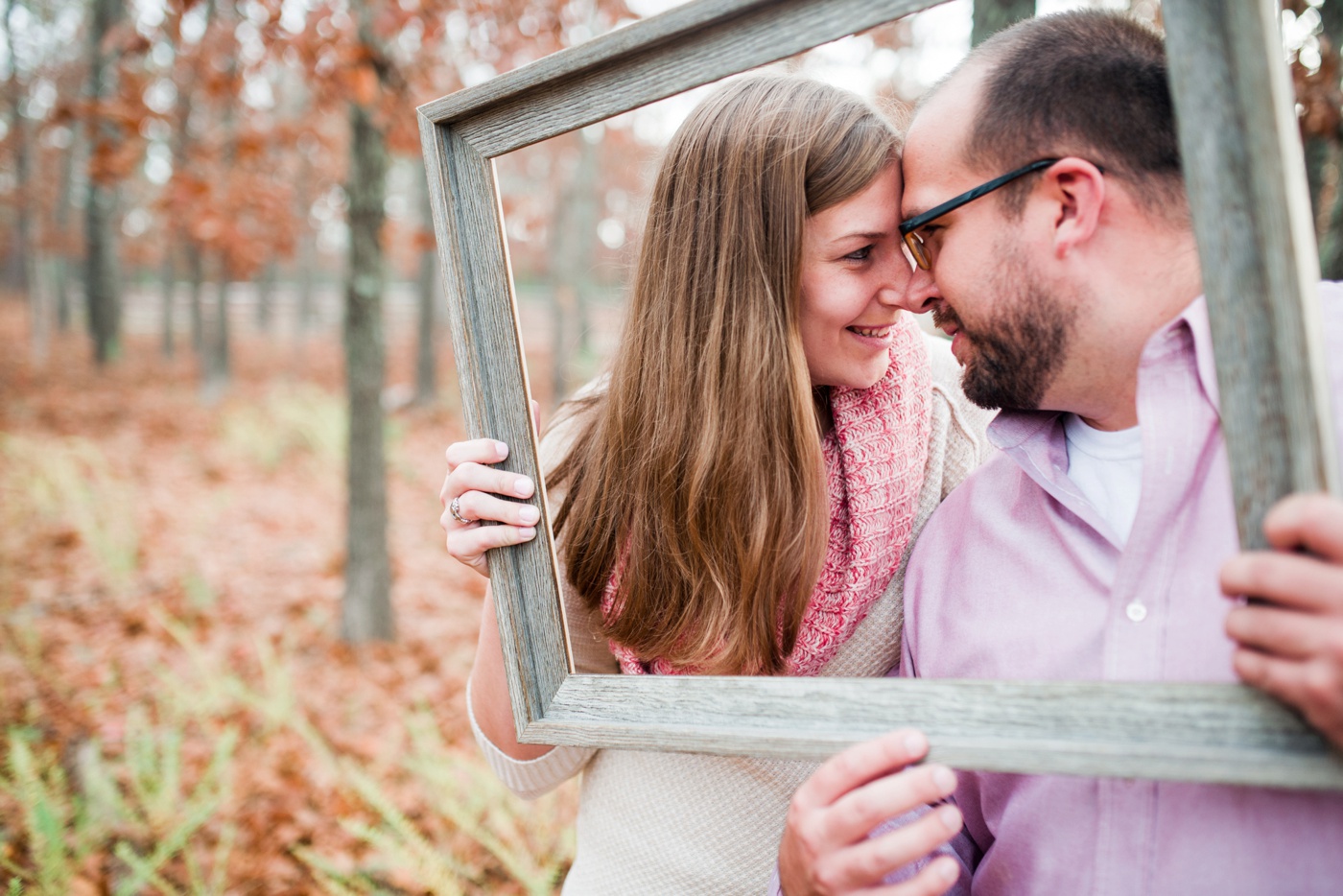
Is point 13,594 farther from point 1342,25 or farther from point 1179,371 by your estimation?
point 1342,25

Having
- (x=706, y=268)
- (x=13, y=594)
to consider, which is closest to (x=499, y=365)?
(x=706, y=268)

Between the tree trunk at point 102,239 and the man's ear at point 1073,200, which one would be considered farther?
the tree trunk at point 102,239

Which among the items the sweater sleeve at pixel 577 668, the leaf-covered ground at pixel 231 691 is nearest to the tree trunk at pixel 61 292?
the leaf-covered ground at pixel 231 691

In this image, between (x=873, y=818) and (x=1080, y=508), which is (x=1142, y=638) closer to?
(x=1080, y=508)

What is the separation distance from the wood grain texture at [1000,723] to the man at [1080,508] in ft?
0.16

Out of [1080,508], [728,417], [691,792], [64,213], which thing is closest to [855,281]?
[728,417]

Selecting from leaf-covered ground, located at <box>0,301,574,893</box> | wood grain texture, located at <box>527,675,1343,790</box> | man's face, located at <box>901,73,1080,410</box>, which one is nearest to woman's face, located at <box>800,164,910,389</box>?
→ man's face, located at <box>901,73,1080,410</box>

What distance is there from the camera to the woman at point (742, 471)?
1.58 meters

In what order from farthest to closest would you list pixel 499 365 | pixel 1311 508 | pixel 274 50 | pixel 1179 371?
1. pixel 274 50
2. pixel 499 365
3. pixel 1179 371
4. pixel 1311 508

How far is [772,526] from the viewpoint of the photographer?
1593 millimetres

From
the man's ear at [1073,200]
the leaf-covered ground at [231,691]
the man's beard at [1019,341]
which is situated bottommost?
the leaf-covered ground at [231,691]

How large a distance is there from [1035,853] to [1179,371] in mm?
741

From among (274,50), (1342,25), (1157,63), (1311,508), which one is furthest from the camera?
(274,50)

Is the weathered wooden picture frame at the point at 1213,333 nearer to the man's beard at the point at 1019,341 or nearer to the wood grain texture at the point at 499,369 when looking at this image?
the wood grain texture at the point at 499,369
